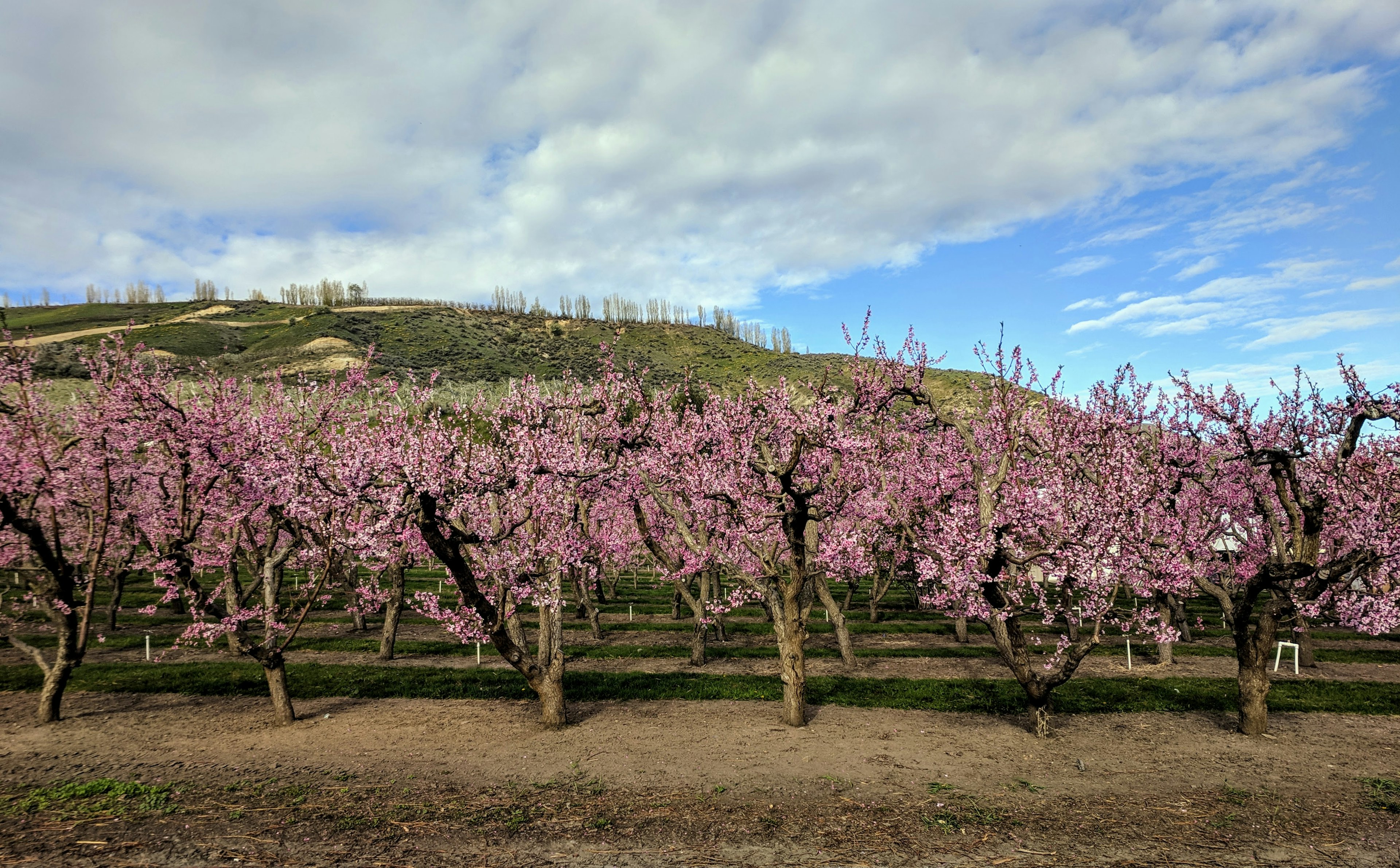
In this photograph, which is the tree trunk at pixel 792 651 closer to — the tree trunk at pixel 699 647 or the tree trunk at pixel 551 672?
the tree trunk at pixel 551 672

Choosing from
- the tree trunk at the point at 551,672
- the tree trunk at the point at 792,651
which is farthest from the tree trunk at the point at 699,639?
the tree trunk at the point at 551,672

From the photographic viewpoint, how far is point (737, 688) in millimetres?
17688

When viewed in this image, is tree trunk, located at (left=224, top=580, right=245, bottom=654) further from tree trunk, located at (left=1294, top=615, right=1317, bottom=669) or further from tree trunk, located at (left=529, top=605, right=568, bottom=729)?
tree trunk, located at (left=1294, top=615, right=1317, bottom=669)

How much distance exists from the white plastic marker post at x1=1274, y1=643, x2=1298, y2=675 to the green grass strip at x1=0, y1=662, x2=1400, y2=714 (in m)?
0.84

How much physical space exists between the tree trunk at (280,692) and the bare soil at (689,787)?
1.12 feet

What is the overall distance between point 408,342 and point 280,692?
11426 cm

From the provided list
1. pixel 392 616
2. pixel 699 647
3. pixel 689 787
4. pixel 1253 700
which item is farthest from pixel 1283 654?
pixel 392 616

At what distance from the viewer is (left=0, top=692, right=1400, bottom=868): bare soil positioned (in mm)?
8859

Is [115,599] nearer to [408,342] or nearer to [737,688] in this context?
[737,688]

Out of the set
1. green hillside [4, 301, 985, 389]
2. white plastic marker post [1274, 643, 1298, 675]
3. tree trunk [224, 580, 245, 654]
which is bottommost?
white plastic marker post [1274, 643, 1298, 675]

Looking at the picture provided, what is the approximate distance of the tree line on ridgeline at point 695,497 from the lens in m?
12.9

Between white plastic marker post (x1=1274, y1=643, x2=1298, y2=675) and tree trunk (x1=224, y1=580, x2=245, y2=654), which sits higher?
tree trunk (x1=224, y1=580, x2=245, y2=654)

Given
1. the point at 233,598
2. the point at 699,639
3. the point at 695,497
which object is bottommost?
Answer: the point at 699,639

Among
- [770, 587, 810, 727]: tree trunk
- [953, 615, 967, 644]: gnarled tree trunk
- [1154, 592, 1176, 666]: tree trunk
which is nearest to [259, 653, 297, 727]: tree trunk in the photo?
[770, 587, 810, 727]: tree trunk
